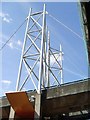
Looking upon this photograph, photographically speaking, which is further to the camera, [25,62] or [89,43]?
[25,62]

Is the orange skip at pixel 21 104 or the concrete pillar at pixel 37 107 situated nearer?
the orange skip at pixel 21 104

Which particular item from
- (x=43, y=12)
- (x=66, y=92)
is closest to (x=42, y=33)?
(x=43, y=12)

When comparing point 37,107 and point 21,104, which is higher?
point 21,104

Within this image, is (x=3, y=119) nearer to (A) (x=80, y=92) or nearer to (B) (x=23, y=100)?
(B) (x=23, y=100)

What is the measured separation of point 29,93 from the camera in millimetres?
17078

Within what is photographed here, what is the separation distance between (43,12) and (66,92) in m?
9.23

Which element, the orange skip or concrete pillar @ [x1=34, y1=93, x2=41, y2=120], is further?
concrete pillar @ [x1=34, y1=93, x2=41, y2=120]

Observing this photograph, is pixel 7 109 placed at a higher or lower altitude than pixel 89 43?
lower

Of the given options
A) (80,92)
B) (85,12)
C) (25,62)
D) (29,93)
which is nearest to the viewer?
(85,12)

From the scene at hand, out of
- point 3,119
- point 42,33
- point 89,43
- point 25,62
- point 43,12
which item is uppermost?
point 43,12

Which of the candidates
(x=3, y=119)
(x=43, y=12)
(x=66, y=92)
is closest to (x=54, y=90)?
(x=66, y=92)

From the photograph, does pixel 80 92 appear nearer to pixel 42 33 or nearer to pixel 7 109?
pixel 7 109

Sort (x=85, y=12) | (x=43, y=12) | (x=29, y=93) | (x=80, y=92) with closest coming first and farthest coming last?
(x=85, y=12) < (x=80, y=92) < (x=29, y=93) < (x=43, y=12)

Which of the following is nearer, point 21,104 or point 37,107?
point 21,104
